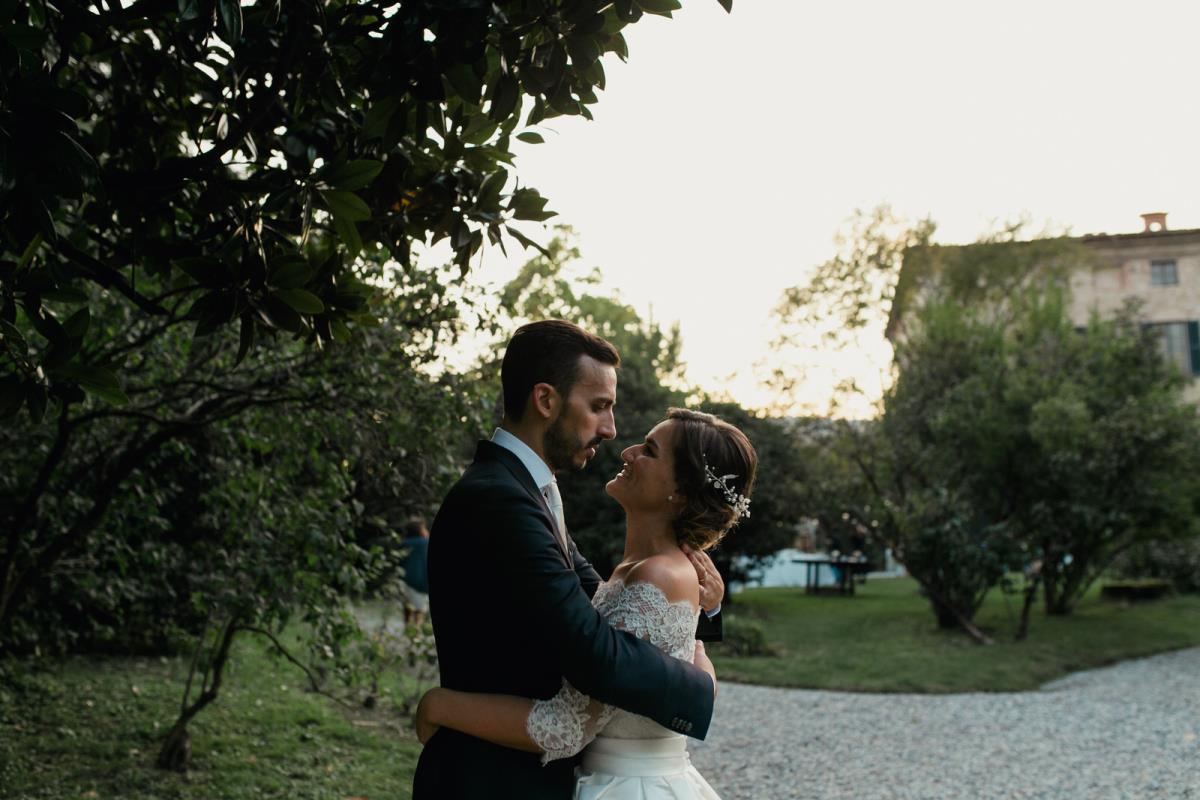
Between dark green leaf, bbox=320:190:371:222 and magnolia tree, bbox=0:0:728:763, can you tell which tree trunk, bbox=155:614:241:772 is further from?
dark green leaf, bbox=320:190:371:222

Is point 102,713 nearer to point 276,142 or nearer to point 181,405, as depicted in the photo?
point 181,405

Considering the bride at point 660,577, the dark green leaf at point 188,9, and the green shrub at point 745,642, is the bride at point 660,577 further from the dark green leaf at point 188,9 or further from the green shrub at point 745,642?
the green shrub at point 745,642

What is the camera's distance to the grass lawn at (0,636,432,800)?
726 centimetres

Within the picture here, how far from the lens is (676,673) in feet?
8.58

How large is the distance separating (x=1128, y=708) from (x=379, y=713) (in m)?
9.63

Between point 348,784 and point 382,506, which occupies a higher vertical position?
point 382,506

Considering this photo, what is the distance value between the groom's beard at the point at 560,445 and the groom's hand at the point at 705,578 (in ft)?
1.86

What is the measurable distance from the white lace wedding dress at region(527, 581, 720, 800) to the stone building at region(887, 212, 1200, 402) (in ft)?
148

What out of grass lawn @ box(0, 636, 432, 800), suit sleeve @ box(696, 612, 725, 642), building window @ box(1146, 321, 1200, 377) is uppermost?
building window @ box(1146, 321, 1200, 377)

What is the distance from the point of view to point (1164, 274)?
4456cm

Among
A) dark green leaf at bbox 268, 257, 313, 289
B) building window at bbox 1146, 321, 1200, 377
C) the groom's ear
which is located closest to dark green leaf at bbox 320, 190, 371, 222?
dark green leaf at bbox 268, 257, 313, 289

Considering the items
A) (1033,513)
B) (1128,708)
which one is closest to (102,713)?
(1128,708)

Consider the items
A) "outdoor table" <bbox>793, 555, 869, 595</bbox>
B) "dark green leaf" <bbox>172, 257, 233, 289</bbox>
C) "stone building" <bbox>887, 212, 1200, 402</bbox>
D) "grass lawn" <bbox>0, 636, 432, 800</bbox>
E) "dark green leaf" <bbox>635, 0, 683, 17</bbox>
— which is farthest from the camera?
"stone building" <bbox>887, 212, 1200, 402</bbox>

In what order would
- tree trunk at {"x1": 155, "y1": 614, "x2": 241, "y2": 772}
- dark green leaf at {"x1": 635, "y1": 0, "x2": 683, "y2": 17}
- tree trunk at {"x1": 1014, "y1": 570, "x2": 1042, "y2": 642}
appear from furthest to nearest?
tree trunk at {"x1": 1014, "y1": 570, "x2": 1042, "y2": 642}, tree trunk at {"x1": 155, "y1": 614, "x2": 241, "y2": 772}, dark green leaf at {"x1": 635, "y1": 0, "x2": 683, "y2": 17}
